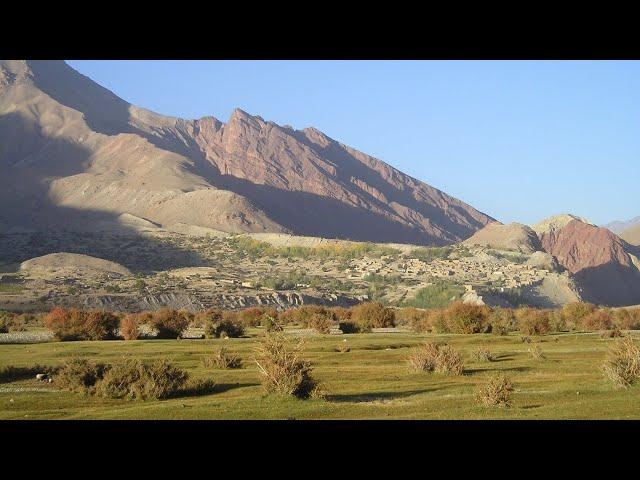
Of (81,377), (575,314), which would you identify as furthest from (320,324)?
(81,377)

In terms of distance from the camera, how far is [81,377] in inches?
854

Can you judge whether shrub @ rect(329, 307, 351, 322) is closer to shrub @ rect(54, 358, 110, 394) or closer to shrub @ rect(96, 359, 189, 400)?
shrub @ rect(54, 358, 110, 394)

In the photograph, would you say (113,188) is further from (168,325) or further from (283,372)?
(283,372)

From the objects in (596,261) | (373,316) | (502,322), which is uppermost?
(596,261)

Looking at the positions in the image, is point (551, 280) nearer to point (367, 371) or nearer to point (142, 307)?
point (142, 307)

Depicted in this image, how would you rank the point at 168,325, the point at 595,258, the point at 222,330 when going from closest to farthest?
the point at 168,325, the point at 222,330, the point at 595,258

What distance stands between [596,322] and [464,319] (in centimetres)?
1124

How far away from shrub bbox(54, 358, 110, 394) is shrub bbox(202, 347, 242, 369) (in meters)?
6.36

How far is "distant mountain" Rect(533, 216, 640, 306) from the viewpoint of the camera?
109 meters
